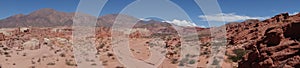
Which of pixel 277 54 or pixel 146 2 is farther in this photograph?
pixel 146 2

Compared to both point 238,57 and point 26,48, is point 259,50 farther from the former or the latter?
point 26,48

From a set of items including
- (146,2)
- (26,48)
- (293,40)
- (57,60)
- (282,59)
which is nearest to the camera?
(282,59)

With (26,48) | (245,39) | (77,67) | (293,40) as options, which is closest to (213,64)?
(77,67)

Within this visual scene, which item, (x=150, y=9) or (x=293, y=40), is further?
(x=150, y=9)

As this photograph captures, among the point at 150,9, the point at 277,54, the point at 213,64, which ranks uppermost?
the point at 150,9

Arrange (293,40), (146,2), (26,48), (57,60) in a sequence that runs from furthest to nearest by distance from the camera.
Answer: (26,48), (57,60), (146,2), (293,40)

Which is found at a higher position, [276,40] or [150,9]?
[150,9]

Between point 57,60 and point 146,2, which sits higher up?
point 146,2

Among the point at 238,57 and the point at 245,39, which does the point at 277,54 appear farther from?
the point at 245,39

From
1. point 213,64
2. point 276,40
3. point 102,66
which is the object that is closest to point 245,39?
point 213,64
